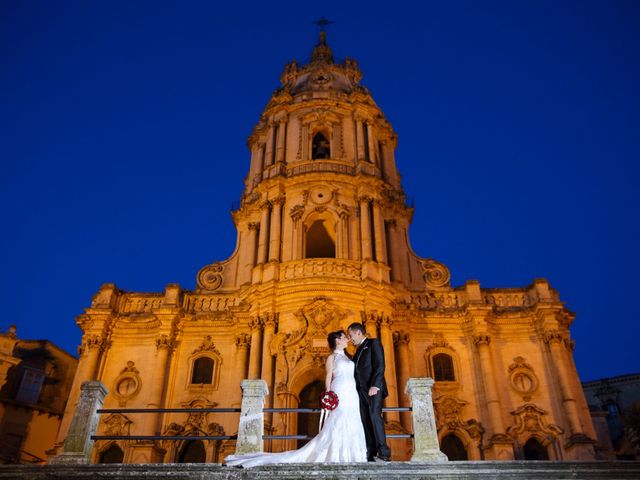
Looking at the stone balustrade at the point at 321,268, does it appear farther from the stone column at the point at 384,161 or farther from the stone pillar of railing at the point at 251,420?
the stone pillar of railing at the point at 251,420

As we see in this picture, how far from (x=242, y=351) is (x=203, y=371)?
2324 millimetres

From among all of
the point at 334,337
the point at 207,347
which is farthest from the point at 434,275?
the point at 334,337

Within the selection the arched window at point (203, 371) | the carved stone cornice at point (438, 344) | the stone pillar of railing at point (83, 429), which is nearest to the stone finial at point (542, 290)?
the carved stone cornice at point (438, 344)

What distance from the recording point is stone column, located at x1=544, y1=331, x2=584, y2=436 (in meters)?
23.4

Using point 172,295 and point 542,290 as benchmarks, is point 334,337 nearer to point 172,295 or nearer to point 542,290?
point 172,295

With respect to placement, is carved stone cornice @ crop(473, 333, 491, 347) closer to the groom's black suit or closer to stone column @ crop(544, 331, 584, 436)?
stone column @ crop(544, 331, 584, 436)

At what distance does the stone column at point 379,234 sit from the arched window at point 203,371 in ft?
32.7

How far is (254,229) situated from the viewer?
3006cm

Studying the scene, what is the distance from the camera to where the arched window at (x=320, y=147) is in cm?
3297

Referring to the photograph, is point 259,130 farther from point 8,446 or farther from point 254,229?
point 8,446

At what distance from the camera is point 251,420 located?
11.0 metres

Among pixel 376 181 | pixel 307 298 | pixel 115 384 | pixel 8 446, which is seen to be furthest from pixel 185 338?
pixel 376 181

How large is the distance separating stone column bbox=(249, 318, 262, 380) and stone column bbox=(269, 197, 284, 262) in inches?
134

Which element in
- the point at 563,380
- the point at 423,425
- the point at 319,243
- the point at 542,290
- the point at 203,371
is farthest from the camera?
the point at 319,243
